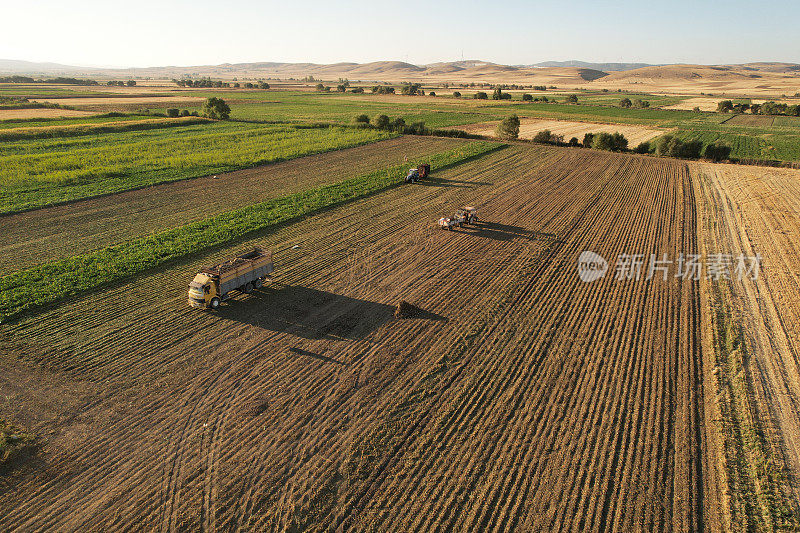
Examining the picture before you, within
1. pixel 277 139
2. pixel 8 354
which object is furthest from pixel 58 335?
pixel 277 139

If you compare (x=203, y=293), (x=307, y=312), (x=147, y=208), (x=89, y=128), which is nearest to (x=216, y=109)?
(x=89, y=128)

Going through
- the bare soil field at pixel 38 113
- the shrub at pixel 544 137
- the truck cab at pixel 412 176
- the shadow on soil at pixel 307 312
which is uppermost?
the bare soil field at pixel 38 113

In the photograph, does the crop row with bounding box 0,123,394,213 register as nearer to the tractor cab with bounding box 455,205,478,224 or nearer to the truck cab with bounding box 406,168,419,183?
the truck cab with bounding box 406,168,419,183

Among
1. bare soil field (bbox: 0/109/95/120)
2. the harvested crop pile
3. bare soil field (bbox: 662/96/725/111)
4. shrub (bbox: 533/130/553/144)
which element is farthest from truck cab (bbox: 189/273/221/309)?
bare soil field (bbox: 662/96/725/111)

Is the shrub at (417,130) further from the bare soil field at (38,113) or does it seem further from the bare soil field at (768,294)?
the bare soil field at (38,113)

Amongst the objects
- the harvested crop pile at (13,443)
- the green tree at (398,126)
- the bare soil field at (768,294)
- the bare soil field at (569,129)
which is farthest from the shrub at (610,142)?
the harvested crop pile at (13,443)

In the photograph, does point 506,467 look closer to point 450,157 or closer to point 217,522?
point 217,522
